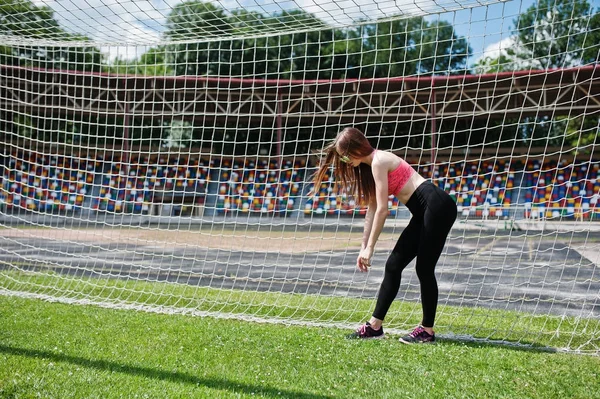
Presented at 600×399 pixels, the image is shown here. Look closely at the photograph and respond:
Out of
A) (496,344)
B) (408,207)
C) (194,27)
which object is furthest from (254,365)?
(194,27)

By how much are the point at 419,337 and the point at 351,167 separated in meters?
1.30

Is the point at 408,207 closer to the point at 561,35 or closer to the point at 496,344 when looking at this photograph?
the point at 496,344

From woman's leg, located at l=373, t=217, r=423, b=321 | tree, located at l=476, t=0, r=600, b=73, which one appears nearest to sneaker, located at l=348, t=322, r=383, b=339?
woman's leg, located at l=373, t=217, r=423, b=321

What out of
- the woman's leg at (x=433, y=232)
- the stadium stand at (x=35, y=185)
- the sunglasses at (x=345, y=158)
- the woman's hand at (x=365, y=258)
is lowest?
the stadium stand at (x=35, y=185)

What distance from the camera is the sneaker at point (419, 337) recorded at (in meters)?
3.97

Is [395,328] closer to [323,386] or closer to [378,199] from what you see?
[378,199]

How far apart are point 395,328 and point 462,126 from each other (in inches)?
909

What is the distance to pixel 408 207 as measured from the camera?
3959 millimetres

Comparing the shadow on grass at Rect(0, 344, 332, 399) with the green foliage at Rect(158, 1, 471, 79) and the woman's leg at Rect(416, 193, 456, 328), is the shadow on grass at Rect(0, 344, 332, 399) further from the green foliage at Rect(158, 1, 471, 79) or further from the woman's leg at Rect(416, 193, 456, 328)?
the green foliage at Rect(158, 1, 471, 79)

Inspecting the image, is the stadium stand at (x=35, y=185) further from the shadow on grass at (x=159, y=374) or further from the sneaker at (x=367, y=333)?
the sneaker at (x=367, y=333)

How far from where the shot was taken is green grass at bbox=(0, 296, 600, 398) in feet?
9.59

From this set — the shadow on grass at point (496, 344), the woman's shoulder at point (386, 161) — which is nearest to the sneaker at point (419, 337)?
the shadow on grass at point (496, 344)

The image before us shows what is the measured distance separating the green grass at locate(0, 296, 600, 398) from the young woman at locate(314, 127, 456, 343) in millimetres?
292

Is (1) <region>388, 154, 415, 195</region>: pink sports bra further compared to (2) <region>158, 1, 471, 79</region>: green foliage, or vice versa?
(2) <region>158, 1, 471, 79</region>: green foliage
